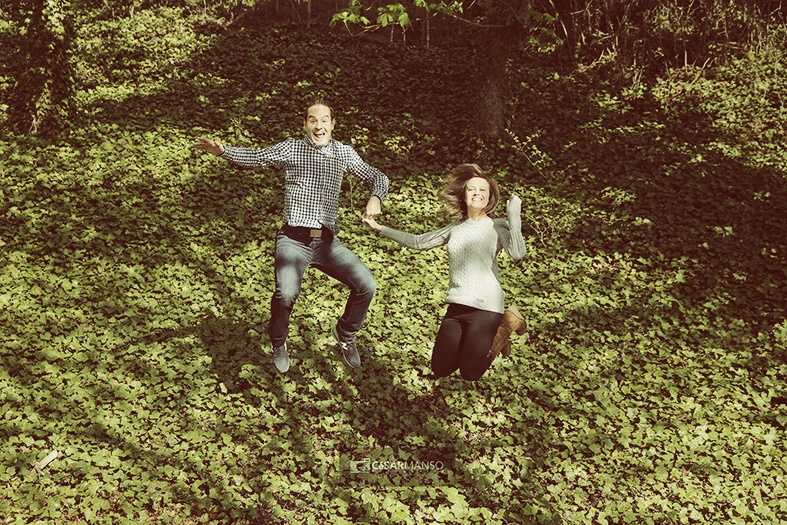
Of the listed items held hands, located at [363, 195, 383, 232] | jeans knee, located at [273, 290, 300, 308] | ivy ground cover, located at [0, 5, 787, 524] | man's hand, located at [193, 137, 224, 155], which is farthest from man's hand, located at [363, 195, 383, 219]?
ivy ground cover, located at [0, 5, 787, 524]

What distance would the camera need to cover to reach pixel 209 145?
4555mm

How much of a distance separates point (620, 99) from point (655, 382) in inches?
404

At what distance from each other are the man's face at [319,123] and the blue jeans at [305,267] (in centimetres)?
86

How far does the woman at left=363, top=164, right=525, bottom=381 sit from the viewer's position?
187 inches

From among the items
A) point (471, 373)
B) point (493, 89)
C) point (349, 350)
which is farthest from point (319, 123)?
point (493, 89)

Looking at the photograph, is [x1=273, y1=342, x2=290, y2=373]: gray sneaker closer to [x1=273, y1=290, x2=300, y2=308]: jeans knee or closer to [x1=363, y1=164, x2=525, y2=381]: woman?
[x1=273, y1=290, x2=300, y2=308]: jeans knee

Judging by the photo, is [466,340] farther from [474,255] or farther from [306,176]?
[306,176]

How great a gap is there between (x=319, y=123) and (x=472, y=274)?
1.88 meters

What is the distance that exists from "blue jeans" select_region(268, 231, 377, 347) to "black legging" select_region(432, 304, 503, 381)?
0.76 m

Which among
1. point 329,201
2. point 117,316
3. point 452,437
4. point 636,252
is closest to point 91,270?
point 117,316

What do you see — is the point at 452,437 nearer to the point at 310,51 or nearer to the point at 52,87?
the point at 52,87

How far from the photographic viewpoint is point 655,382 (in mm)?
7828

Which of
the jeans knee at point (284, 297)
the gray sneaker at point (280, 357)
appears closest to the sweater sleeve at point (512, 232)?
the jeans knee at point (284, 297)

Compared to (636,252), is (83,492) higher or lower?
lower
